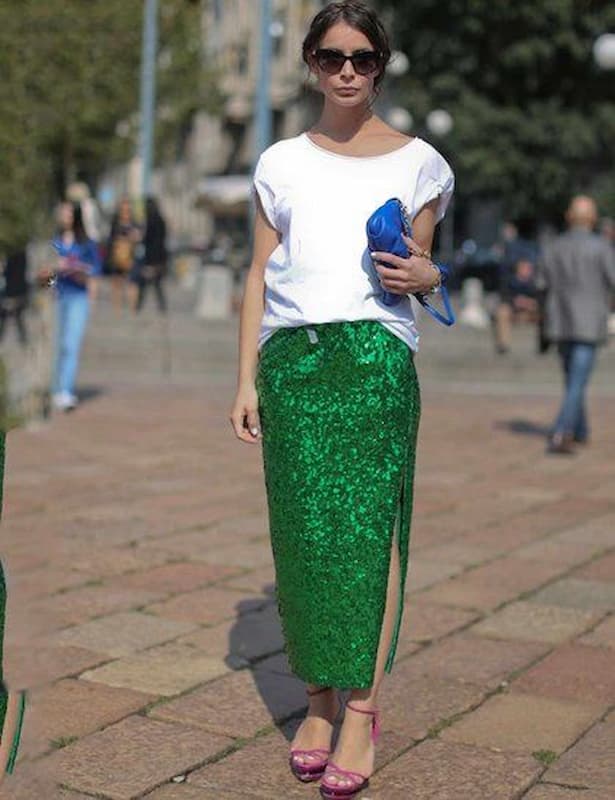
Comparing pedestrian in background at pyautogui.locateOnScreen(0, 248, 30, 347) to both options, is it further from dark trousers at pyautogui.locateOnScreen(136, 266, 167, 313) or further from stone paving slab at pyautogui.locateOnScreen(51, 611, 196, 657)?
stone paving slab at pyautogui.locateOnScreen(51, 611, 196, 657)

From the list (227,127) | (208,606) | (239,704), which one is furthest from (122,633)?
(227,127)

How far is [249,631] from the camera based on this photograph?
4.80 meters

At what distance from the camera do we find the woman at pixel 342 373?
3.28 m

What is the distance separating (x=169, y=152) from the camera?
145 feet

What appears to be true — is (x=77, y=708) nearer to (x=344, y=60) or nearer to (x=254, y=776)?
(x=254, y=776)

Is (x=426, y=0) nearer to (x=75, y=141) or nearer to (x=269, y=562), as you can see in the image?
(x=75, y=141)

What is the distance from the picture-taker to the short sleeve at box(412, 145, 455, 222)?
332cm

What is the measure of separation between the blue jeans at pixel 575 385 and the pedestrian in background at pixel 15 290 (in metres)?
7.98

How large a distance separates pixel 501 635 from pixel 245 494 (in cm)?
315

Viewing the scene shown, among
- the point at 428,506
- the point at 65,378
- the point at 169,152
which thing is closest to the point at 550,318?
the point at 428,506

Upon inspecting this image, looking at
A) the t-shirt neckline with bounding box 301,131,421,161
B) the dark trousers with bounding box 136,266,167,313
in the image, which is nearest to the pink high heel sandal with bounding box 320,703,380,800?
the t-shirt neckline with bounding box 301,131,421,161

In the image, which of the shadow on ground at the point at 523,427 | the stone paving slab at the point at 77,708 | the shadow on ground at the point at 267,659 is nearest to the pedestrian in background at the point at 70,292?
the shadow on ground at the point at 523,427

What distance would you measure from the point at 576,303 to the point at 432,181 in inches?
266

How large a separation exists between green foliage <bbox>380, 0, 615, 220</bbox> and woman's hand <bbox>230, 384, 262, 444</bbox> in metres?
30.9
